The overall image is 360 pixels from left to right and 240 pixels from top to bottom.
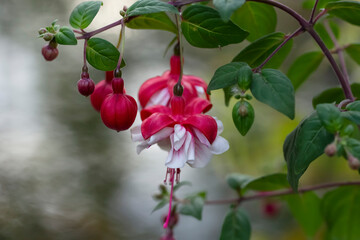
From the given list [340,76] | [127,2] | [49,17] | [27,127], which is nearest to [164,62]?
[127,2]

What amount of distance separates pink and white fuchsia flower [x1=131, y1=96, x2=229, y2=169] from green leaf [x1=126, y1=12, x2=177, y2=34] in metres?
0.13

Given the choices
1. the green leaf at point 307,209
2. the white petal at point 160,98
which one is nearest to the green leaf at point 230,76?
the white petal at point 160,98

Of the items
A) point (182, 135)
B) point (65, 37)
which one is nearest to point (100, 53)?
point (65, 37)

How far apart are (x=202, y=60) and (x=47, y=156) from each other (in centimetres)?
101

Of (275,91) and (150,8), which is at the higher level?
(150,8)

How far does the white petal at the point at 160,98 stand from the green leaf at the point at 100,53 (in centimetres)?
11

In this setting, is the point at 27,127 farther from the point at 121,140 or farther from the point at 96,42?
the point at 96,42

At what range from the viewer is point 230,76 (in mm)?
593

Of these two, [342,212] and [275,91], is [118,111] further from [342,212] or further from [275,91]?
[342,212]

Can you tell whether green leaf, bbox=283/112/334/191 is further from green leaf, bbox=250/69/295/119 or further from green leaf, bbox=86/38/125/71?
green leaf, bbox=86/38/125/71

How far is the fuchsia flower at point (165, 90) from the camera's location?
2.32ft

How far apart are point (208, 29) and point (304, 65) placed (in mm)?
365

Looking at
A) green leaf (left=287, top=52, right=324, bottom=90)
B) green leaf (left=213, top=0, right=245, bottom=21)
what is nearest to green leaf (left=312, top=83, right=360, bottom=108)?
green leaf (left=287, top=52, right=324, bottom=90)

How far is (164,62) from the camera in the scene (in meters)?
2.23
